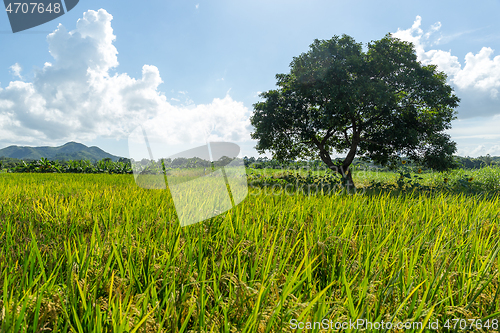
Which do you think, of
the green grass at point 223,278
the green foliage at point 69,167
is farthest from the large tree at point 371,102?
the green foliage at point 69,167

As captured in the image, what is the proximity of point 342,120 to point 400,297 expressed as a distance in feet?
20.9

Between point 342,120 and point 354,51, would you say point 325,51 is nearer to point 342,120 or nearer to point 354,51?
point 354,51

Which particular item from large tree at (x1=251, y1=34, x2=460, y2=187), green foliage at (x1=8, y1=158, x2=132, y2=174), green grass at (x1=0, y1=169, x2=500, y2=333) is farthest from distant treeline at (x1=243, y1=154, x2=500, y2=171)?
green foliage at (x1=8, y1=158, x2=132, y2=174)

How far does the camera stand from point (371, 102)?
20.9ft

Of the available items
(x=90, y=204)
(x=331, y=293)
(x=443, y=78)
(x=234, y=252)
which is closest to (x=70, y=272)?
(x=234, y=252)

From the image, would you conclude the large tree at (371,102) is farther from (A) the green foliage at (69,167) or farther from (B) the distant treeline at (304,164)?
(A) the green foliage at (69,167)

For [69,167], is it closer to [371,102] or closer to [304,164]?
[304,164]

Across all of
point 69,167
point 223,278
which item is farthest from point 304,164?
point 69,167

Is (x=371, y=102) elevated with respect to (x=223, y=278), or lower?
elevated

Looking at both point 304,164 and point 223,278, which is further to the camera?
point 304,164


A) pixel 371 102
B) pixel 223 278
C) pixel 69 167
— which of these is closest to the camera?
pixel 223 278

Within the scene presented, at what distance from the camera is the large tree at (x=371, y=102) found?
632 centimetres

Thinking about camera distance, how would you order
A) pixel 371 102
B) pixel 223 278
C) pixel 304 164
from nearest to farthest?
pixel 223 278, pixel 371 102, pixel 304 164

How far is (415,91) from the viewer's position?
21.2ft
